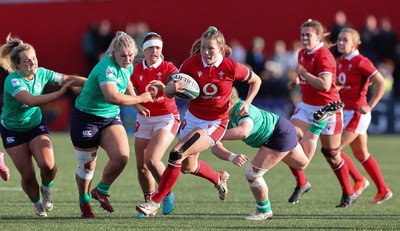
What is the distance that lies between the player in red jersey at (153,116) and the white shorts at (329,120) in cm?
171

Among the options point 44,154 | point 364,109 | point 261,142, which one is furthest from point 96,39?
point 261,142

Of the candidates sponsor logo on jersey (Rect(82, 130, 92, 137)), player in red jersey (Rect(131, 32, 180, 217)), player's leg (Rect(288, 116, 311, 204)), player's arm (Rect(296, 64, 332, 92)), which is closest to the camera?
sponsor logo on jersey (Rect(82, 130, 92, 137))

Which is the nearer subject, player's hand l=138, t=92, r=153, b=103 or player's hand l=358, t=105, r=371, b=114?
player's hand l=138, t=92, r=153, b=103

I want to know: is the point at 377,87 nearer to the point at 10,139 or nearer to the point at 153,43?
the point at 153,43

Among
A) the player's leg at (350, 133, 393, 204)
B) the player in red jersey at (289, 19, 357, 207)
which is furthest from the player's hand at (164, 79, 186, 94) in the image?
the player's leg at (350, 133, 393, 204)

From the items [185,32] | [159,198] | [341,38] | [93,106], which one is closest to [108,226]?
[159,198]

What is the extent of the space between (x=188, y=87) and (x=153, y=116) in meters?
1.16

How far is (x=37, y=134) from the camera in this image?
29.0 ft

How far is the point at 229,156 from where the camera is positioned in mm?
8484

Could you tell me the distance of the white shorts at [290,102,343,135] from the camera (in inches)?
403

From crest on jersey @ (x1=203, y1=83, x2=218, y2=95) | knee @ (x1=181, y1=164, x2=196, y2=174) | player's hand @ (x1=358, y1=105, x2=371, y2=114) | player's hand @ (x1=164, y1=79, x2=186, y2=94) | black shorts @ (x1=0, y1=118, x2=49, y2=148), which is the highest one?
player's hand @ (x1=164, y1=79, x2=186, y2=94)

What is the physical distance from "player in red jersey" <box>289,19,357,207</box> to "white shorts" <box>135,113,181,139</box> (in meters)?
1.60

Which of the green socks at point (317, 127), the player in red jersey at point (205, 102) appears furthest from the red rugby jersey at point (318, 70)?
the player in red jersey at point (205, 102)

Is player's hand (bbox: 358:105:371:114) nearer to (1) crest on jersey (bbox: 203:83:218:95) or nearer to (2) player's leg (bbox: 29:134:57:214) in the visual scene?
(1) crest on jersey (bbox: 203:83:218:95)
